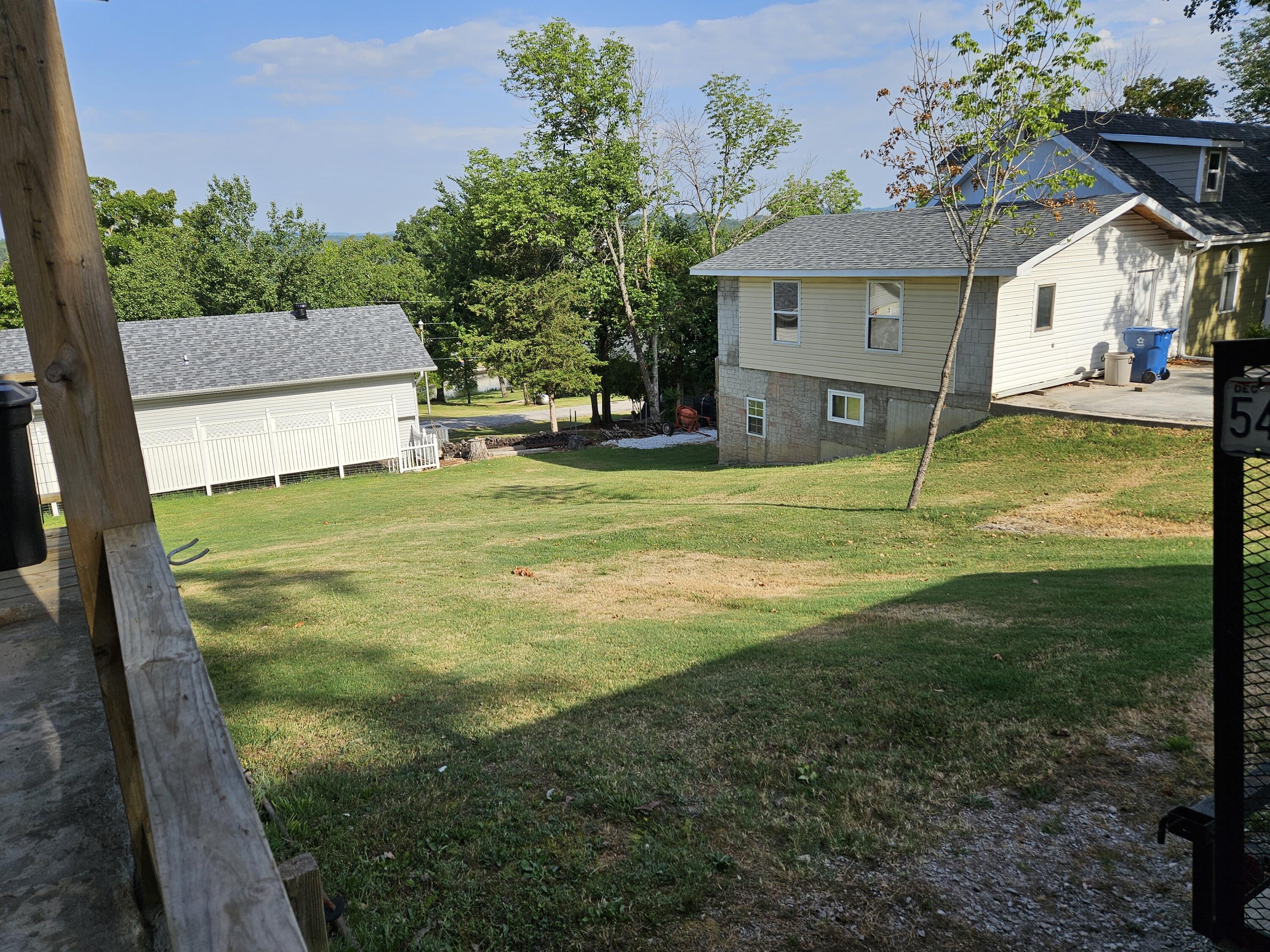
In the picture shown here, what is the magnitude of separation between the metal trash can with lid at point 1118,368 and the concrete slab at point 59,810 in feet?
61.8

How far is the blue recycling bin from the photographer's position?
1759 cm

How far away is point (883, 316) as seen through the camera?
18.8 metres

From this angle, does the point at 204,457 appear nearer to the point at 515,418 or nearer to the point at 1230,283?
the point at 515,418

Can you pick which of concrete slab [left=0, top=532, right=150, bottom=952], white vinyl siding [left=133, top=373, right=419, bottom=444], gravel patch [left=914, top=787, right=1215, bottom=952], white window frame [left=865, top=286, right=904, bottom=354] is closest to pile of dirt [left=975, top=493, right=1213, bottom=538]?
white window frame [left=865, top=286, right=904, bottom=354]

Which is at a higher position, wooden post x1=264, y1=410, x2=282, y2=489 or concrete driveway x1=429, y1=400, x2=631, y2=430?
wooden post x1=264, y1=410, x2=282, y2=489

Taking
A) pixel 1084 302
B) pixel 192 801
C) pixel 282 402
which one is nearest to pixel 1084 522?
pixel 1084 302

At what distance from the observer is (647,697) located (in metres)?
5.52

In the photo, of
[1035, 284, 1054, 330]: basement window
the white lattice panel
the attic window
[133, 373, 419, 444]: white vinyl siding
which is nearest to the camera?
[1035, 284, 1054, 330]: basement window

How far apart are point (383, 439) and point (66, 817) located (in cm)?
2314

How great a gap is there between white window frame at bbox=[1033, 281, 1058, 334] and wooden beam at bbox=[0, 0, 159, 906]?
17791 mm

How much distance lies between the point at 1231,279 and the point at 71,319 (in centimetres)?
2670

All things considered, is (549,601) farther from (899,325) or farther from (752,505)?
(899,325)

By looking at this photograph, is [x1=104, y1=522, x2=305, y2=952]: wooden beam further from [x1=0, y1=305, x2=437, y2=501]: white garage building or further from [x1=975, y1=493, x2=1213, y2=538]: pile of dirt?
A: [x1=0, y1=305, x2=437, y2=501]: white garage building

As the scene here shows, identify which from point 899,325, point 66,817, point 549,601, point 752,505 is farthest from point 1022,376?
point 66,817
